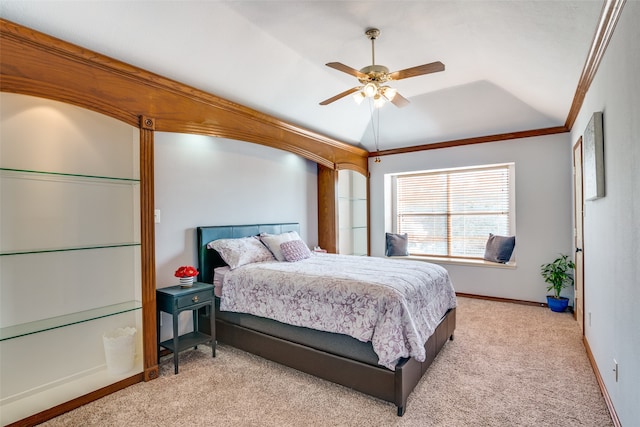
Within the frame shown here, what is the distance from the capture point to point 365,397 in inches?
95.0

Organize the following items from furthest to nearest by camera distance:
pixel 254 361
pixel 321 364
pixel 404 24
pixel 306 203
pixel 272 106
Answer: pixel 306 203 < pixel 272 106 < pixel 254 361 < pixel 404 24 < pixel 321 364

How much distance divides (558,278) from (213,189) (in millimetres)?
4490

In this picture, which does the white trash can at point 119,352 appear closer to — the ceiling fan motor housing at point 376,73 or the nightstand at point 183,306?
the nightstand at point 183,306

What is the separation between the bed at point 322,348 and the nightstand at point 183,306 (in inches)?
7.3

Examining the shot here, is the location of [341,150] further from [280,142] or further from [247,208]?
[247,208]

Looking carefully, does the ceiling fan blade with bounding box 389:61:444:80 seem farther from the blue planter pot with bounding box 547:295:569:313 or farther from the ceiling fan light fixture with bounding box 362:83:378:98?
the blue planter pot with bounding box 547:295:569:313

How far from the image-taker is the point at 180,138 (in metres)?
3.43

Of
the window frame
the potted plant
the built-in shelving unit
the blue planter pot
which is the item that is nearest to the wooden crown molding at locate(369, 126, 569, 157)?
the window frame

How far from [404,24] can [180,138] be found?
2.39 meters

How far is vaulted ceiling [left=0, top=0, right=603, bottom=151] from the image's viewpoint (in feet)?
7.54

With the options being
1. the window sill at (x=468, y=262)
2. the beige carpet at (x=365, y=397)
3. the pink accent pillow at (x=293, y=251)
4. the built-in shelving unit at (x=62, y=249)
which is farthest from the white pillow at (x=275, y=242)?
the window sill at (x=468, y=262)

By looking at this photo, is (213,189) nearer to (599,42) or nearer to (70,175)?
(70,175)

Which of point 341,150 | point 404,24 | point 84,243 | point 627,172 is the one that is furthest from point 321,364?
point 341,150

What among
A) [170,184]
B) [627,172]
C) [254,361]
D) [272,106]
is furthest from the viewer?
[272,106]
